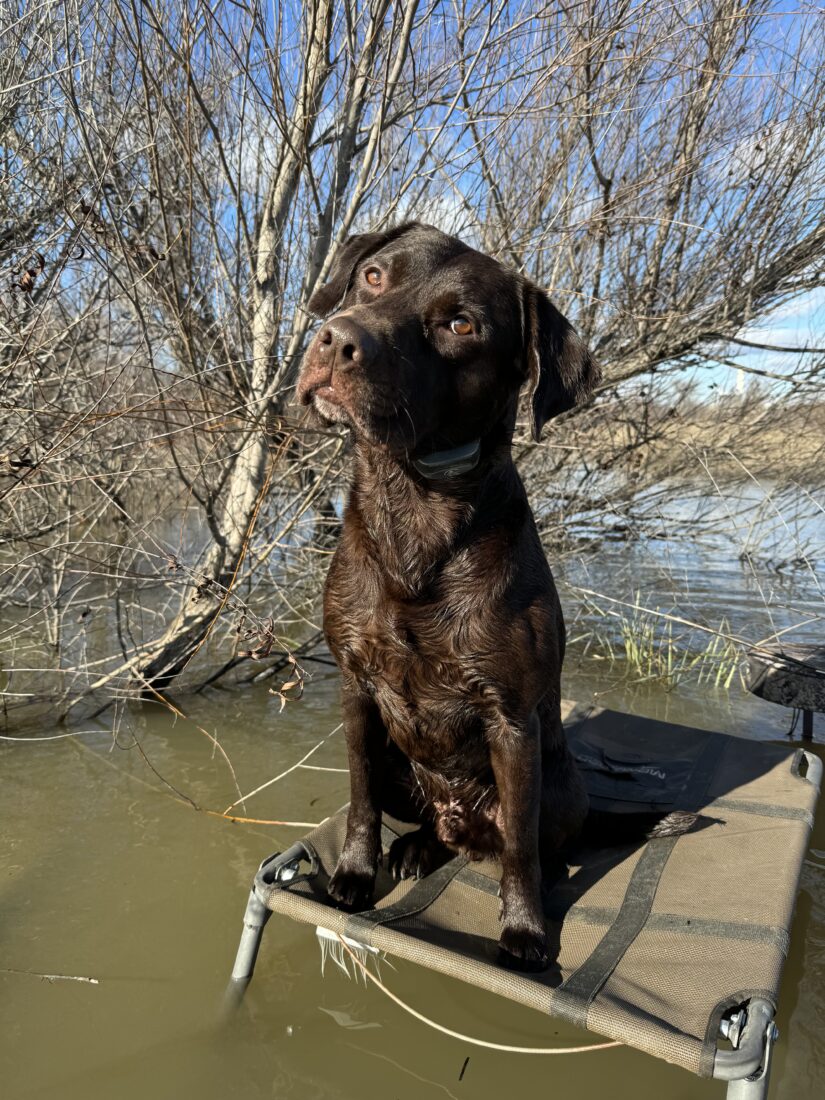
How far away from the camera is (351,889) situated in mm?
2090

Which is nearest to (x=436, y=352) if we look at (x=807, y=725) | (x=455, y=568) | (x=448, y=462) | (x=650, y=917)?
(x=448, y=462)

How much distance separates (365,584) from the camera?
2.09 metres

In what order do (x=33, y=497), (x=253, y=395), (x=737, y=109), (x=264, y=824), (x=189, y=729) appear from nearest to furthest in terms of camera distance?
(x=264, y=824)
(x=253, y=395)
(x=189, y=729)
(x=33, y=497)
(x=737, y=109)

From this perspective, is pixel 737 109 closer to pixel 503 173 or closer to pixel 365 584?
pixel 503 173

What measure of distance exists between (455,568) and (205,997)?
1.36 meters

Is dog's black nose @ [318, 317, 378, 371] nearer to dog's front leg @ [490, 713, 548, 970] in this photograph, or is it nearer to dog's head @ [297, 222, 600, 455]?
dog's head @ [297, 222, 600, 455]

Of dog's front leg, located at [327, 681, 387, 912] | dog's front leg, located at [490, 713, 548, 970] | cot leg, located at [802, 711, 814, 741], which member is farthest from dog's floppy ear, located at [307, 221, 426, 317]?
cot leg, located at [802, 711, 814, 741]

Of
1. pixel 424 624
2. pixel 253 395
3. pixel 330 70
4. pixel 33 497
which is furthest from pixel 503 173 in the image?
pixel 424 624

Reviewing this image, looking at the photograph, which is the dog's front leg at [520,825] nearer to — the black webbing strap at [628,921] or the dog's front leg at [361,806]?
the black webbing strap at [628,921]

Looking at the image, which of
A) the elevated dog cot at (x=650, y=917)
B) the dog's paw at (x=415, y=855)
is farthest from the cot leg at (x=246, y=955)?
the dog's paw at (x=415, y=855)

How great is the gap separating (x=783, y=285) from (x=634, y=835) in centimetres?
401

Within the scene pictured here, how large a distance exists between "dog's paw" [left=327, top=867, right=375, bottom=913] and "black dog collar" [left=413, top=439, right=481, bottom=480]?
113 centimetres

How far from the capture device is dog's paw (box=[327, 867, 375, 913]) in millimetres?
2059

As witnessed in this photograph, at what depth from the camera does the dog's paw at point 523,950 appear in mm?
1857
